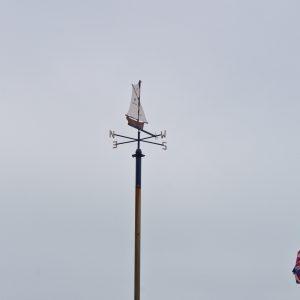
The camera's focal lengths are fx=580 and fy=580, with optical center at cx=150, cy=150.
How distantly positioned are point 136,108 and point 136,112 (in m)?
0.23

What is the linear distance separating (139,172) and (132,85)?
13.8ft

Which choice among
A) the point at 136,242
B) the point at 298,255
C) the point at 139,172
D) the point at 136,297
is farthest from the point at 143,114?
the point at 298,255

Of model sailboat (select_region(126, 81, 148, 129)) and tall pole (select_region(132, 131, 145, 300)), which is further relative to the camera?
model sailboat (select_region(126, 81, 148, 129))

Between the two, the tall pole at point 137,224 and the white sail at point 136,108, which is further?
the white sail at point 136,108

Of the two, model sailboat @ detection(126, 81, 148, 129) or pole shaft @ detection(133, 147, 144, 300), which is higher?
model sailboat @ detection(126, 81, 148, 129)

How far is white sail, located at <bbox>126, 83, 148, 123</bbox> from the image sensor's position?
2503cm

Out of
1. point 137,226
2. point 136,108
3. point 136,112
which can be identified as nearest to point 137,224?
point 137,226

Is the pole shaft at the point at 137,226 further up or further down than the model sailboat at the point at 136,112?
further down

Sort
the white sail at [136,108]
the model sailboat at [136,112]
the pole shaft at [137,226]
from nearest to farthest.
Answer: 1. the pole shaft at [137,226]
2. the model sailboat at [136,112]
3. the white sail at [136,108]

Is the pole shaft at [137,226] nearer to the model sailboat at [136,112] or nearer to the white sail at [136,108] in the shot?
the model sailboat at [136,112]

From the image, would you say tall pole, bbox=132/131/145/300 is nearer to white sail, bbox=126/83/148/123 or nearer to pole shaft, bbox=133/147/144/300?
pole shaft, bbox=133/147/144/300

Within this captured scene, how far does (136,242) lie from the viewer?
22.8m

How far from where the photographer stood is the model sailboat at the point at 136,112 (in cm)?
2488

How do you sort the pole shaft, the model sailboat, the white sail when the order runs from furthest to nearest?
1. the white sail
2. the model sailboat
3. the pole shaft
